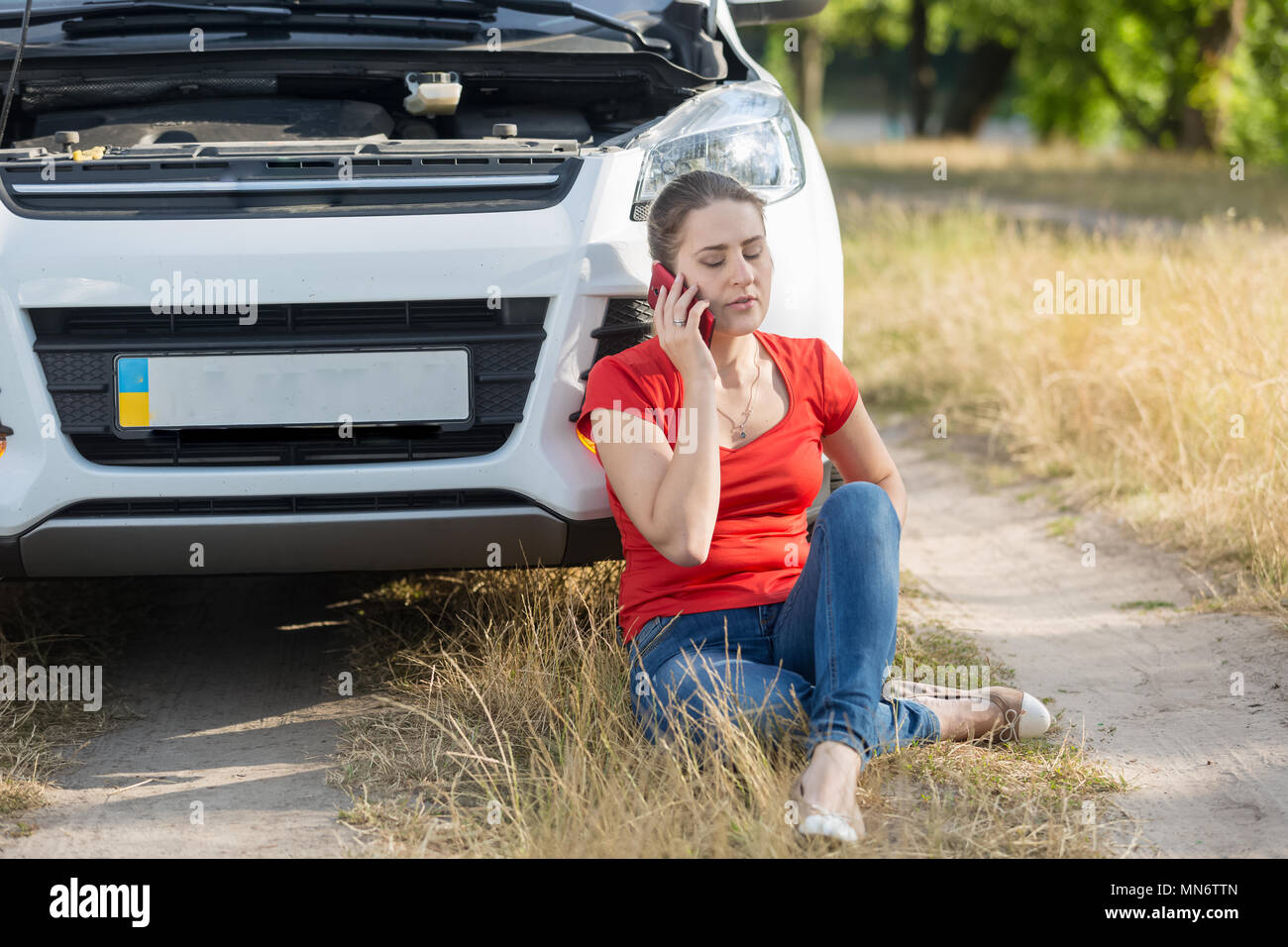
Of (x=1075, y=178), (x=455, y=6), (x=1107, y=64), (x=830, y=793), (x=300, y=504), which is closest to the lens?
(x=830, y=793)

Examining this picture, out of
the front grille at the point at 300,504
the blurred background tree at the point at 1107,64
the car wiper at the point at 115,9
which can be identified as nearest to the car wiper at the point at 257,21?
the car wiper at the point at 115,9

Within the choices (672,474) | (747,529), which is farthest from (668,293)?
(747,529)

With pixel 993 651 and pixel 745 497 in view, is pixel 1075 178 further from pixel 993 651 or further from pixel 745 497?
pixel 745 497

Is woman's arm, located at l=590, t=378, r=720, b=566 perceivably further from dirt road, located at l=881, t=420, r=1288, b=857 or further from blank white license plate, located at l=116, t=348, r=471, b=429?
dirt road, located at l=881, t=420, r=1288, b=857

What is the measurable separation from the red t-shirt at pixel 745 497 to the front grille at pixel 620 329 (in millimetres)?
39

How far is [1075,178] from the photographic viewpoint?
60.7 feet

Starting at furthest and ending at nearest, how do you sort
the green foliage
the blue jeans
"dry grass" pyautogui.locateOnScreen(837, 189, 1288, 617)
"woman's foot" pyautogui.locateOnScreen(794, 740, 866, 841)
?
1. the green foliage
2. "dry grass" pyautogui.locateOnScreen(837, 189, 1288, 617)
3. the blue jeans
4. "woman's foot" pyautogui.locateOnScreen(794, 740, 866, 841)

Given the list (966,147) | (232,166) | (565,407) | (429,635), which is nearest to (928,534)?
(429,635)

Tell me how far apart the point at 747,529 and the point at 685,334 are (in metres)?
0.45

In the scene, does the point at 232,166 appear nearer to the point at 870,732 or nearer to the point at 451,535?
the point at 451,535

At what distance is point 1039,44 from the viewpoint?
1147 inches

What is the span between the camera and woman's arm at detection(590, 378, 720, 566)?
265 cm

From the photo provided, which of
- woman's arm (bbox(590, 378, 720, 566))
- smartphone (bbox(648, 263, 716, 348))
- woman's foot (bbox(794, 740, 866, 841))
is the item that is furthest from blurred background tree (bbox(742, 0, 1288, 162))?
woman's foot (bbox(794, 740, 866, 841))
